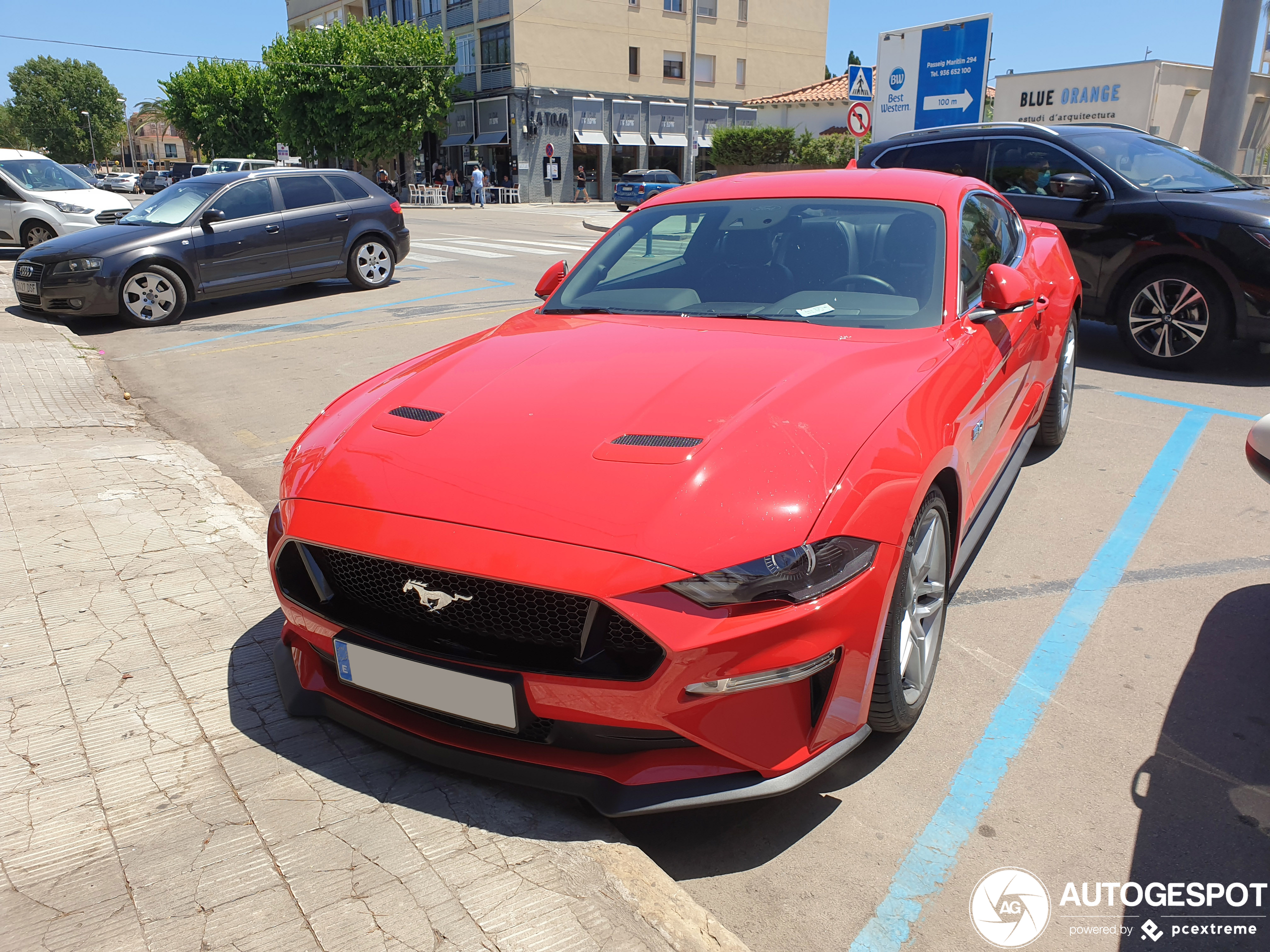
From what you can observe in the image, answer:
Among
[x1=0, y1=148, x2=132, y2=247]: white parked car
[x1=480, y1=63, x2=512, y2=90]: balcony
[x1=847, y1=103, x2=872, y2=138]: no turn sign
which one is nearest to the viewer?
[x1=0, y1=148, x2=132, y2=247]: white parked car

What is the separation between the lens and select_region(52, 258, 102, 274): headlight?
395 inches

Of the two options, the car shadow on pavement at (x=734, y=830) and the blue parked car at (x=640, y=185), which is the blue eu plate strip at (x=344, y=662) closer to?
the car shadow on pavement at (x=734, y=830)

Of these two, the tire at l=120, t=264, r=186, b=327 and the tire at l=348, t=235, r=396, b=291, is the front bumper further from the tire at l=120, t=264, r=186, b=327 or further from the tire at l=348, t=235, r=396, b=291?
the tire at l=348, t=235, r=396, b=291

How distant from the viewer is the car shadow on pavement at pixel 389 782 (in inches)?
94.8

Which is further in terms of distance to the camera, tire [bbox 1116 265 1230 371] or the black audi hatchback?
the black audi hatchback

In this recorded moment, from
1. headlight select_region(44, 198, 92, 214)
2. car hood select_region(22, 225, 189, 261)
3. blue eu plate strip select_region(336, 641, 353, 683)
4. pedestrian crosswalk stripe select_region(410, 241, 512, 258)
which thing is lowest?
pedestrian crosswalk stripe select_region(410, 241, 512, 258)

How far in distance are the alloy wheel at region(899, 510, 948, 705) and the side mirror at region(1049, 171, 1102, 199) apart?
5696 millimetres

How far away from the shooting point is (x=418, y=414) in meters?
2.81

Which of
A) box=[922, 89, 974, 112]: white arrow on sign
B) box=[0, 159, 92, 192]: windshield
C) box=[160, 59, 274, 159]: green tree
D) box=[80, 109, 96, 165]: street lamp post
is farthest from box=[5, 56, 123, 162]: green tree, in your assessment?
box=[922, 89, 974, 112]: white arrow on sign

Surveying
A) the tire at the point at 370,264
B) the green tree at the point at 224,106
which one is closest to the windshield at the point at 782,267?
the tire at the point at 370,264

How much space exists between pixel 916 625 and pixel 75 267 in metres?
10.3

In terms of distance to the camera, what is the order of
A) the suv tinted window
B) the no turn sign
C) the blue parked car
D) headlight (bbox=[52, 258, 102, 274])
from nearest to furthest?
A: the suv tinted window < headlight (bbox=[52, 258, 102, 274]) < the no turn sign < the blue parked car

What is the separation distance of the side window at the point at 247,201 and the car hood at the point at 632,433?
8929 millimetres

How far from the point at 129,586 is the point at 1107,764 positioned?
3.57 meters
